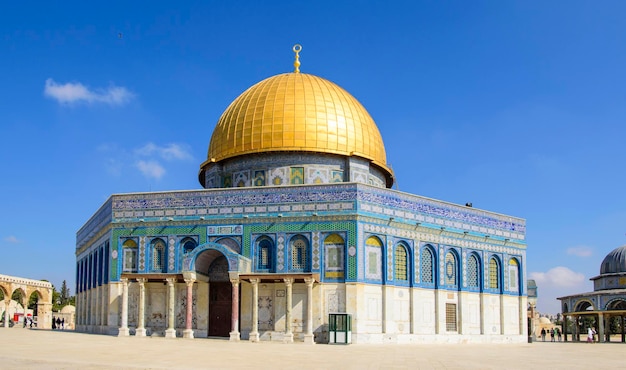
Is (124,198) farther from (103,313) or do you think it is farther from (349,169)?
(349,169)

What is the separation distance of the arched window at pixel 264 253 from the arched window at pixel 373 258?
12.4ft

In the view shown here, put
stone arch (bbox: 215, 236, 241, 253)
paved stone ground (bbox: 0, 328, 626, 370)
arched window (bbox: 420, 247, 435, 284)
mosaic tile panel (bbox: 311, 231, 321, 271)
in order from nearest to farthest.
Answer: paved stone ground (bbox: 0, 328, 626, 370), mosaic tile panel (bbox: 311, 231, 321, 271), stone arch (bbox: 215, 236, 241, 253), arched window (bbox: 420, 247, 435, 284)

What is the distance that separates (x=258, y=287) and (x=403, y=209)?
6.68 meters

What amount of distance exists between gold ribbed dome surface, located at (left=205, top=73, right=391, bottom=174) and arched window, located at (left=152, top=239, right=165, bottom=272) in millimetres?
5571

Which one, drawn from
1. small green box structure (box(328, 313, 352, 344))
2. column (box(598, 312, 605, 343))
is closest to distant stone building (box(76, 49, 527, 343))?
small green box structure (box(328, 313, 352, 344))

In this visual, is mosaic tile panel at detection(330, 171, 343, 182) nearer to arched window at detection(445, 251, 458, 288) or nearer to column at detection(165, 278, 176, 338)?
arched window at detection(445, 251, 458, 288)

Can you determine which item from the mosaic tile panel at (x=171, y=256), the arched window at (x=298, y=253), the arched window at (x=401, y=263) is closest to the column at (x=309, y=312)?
the arched window at (x=298, y=253)

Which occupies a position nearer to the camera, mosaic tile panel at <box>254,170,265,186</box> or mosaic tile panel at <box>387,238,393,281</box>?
mosaic tile panel at <box>387,238,393,281</box>

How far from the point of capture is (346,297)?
27.1 m

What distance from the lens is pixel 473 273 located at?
32250 mm

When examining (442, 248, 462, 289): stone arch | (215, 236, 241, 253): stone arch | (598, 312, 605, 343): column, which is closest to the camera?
(215, 236, 241, 253): stone arch

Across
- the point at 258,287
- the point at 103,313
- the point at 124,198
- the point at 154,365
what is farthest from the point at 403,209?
the point at 154,365

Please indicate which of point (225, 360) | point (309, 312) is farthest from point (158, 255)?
point (225, 360)

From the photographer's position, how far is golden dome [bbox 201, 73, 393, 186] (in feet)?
105
